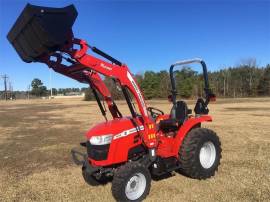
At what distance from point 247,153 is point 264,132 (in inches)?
151

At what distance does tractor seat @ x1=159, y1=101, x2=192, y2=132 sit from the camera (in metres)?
6.55

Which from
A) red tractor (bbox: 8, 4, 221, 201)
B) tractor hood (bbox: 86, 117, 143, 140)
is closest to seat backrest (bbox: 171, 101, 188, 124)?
red tractor (bbox: 8, 4, 221, 201)

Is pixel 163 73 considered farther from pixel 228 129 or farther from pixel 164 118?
pixel 164 118

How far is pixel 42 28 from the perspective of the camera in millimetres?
4672

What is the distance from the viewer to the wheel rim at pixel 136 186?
5.58m

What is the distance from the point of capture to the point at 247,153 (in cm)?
889

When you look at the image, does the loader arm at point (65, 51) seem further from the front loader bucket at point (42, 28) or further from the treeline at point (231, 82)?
the treeline at point (231, 82)

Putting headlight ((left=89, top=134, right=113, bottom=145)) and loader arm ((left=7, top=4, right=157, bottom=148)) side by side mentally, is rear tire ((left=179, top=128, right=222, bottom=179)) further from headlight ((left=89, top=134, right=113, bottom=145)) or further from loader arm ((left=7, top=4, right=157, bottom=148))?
headlight ((left=89, top=134, right=113, bottom=145))

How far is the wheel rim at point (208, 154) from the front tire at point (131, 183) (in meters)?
1.60

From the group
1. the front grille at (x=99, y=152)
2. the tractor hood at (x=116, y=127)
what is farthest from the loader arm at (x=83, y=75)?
the front grille at (x=99, y=152)

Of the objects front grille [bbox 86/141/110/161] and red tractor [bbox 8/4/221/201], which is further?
front grille [bbox 86/141/110/161]

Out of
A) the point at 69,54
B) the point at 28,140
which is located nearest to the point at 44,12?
the point at 69,54

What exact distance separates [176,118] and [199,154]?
85 cm

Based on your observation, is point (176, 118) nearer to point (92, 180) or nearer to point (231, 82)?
point (92, 180)
